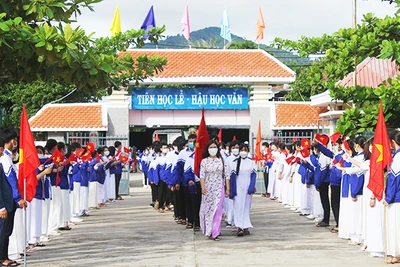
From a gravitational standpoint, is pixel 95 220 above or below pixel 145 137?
below

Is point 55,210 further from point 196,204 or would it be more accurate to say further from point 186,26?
point 186,26

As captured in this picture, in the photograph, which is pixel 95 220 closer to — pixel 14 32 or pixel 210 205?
pixel 210 205

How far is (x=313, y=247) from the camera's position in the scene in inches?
549

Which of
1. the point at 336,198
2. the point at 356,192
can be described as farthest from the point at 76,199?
the point at 356,192

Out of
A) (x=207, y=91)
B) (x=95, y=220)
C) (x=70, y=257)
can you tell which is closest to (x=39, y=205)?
(x=70, y=257)

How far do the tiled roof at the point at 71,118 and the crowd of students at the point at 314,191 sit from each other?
1531cm

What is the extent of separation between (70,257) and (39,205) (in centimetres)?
170

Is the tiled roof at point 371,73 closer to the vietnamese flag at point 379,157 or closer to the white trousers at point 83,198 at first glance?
the white trousers at point 83,198

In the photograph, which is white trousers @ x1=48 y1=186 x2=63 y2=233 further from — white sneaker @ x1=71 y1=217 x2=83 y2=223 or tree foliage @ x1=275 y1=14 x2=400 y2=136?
tree foliage @ x1=275 y1=14 x2=400 y2=136

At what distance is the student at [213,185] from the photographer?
15.5 meters

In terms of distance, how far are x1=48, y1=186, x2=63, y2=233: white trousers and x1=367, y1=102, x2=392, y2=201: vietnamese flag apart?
680cm

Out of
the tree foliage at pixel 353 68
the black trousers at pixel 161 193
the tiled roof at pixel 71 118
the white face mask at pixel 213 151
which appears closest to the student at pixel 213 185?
the white face mask at pixel 213 151

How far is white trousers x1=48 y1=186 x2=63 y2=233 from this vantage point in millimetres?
16453

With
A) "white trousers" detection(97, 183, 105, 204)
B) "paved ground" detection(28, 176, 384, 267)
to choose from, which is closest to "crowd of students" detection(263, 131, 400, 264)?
"paved ground" detection(28, 176, 384, 267)
